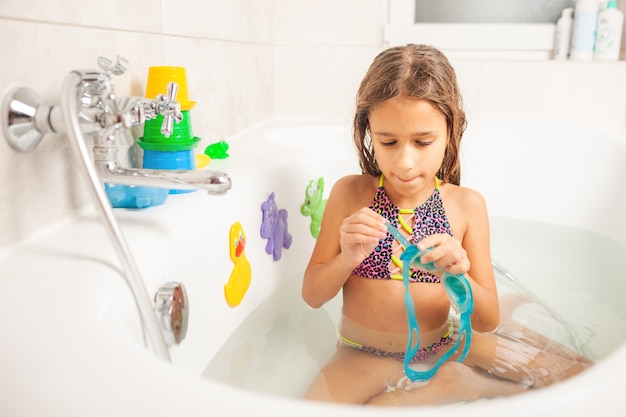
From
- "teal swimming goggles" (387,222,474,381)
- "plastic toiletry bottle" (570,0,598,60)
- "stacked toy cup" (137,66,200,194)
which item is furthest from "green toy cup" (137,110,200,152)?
"plastic toiletry bottle" (570,0,598,60)

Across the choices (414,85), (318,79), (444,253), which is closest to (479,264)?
(444,253)

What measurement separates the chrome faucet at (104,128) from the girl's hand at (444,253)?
290 millimetres

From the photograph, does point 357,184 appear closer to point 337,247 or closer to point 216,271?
point 337,247

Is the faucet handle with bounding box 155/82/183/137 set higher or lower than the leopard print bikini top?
higher

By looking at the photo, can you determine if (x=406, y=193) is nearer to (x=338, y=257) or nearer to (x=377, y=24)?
(x=338, y=257)

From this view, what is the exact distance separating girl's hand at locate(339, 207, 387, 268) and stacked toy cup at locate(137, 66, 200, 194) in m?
0.30

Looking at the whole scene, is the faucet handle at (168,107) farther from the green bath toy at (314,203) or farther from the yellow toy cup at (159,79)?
the green bath toy at (314,203)

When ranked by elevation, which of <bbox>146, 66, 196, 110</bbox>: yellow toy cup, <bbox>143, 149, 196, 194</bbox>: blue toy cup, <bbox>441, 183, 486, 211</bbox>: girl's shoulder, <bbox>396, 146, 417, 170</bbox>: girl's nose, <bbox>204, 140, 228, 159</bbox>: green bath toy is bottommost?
<bbox>441, 183, 486, 211</bbox>: girl's shoulder

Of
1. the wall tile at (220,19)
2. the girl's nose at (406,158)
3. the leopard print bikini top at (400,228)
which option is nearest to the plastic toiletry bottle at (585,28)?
the wall tile at (220,19)

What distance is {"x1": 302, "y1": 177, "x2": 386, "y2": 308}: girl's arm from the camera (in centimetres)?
92

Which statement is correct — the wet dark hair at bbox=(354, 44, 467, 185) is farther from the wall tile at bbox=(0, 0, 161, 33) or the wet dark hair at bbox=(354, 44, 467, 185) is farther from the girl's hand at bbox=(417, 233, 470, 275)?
the wall tile at bbox=(0, 0, 161, 33)

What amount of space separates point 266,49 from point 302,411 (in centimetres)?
166

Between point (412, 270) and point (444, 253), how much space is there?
205mm

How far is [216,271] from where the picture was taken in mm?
1031
